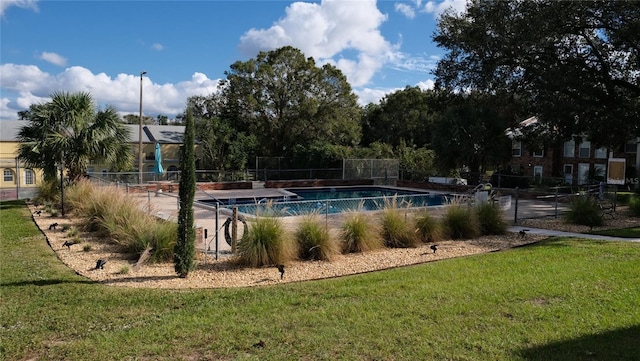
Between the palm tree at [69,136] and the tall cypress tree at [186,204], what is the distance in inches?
426

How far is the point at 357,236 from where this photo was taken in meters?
8.98

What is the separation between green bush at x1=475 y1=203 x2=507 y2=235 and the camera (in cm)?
1106

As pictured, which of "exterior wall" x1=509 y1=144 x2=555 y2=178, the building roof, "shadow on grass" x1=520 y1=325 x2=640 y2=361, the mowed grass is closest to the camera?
"shadow on grass" x1=520 y1=325 x2=640 y2=361

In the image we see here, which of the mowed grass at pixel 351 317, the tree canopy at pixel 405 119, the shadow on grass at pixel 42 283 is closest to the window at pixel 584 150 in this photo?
the tree canopy at pixel 405 119

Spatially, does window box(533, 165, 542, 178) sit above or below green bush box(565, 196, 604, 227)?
above

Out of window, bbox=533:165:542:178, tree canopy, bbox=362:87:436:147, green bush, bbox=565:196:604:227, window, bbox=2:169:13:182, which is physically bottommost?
window, bbox=2:169:13:182

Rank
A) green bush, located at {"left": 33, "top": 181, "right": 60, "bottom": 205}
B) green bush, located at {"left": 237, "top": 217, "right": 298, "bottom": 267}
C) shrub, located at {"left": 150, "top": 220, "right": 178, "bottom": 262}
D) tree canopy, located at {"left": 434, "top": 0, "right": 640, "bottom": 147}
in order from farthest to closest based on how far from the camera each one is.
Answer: tree canopy, located at {"left": 434, "top": 0, "right": 640, "bottom": 147}
green bush, located at {"left": 33, "top": 181, "right": 60, "bottom": 205}
shrub, located at {"left": 150, "top": 220, "right": 178, "bottom": 262}
green bush, located at {"left": 237, "top": 217, "right": 298, "bottom": 267}

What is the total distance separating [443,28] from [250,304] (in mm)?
22044

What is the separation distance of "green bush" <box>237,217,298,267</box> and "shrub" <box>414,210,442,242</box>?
328 centimetres

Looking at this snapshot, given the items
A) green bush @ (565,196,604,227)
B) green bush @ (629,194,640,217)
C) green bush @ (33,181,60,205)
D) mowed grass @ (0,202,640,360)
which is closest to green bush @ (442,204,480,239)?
mowed grass @ (0,202,640,360)

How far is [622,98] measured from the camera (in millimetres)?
20766

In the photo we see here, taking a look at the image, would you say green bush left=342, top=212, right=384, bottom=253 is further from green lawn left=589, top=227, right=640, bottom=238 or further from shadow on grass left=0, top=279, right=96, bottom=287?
green lawn left=589, top=227, right=640, bottom=238

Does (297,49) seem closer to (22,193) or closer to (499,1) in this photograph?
(499,1)

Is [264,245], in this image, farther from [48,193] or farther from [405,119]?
[405,119]
